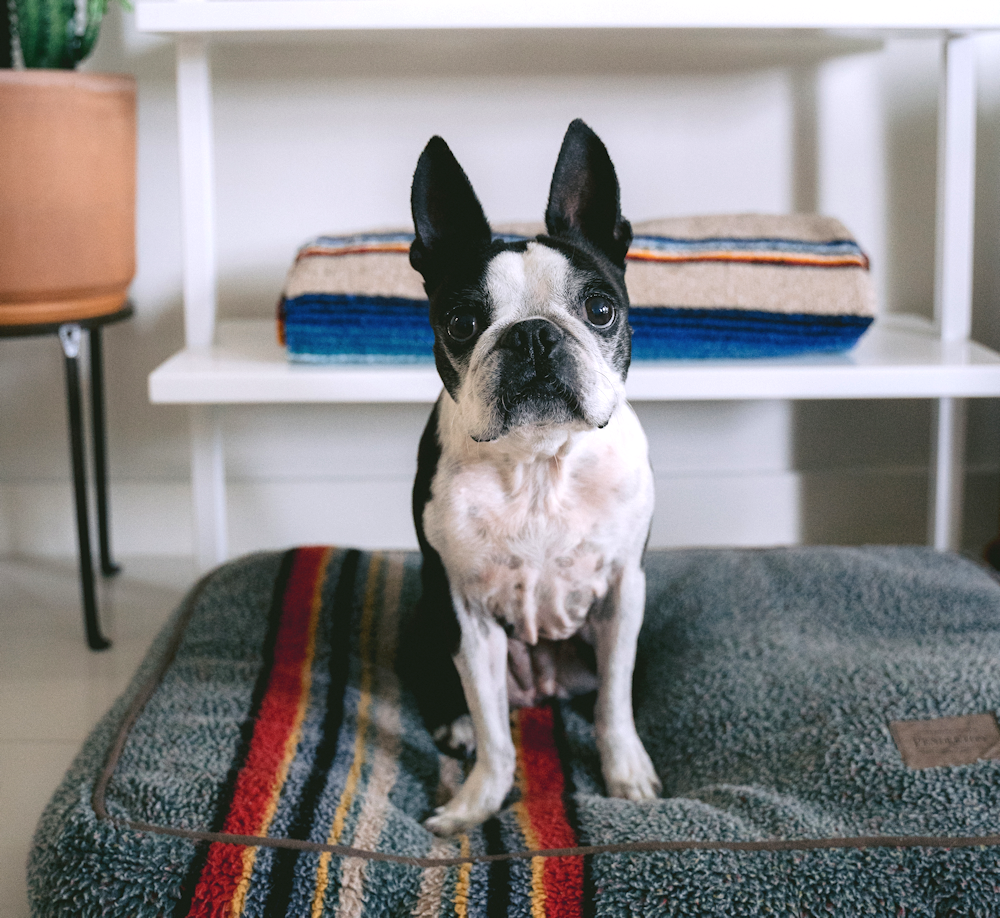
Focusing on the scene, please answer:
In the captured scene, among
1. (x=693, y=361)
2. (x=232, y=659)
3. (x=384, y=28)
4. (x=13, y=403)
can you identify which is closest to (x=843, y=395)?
(x=693, y=361)

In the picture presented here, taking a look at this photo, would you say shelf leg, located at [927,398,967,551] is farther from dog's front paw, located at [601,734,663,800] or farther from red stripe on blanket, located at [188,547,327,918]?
red stripe on blanket, located at [188,547,327,918]

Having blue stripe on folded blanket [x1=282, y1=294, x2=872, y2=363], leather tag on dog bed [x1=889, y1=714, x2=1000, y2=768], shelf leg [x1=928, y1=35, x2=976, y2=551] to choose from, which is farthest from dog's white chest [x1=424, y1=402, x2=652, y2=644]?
shelf leg [x1=928, y1=35, x2=976, y2=551]

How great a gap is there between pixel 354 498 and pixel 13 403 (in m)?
0.69

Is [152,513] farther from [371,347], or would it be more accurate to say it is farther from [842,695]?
[842,695]

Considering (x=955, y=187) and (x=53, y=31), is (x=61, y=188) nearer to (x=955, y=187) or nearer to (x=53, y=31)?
(x=53, y=31)

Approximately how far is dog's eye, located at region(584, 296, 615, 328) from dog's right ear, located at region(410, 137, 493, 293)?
0.42 ft

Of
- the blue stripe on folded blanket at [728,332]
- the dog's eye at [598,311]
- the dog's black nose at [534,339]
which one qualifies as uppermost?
the dog's eye at [598,311]

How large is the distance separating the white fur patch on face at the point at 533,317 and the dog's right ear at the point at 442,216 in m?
0.06

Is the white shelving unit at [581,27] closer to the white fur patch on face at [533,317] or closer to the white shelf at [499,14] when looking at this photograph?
the white shelf at [499,14]

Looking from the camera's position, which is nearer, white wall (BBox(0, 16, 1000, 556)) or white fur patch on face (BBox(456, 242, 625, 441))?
white fur patch on face (BBox(456, 242, 625, 441))

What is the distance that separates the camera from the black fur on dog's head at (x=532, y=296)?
3.42 feet

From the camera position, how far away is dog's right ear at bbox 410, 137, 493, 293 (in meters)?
1.12

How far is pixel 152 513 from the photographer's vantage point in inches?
85.7

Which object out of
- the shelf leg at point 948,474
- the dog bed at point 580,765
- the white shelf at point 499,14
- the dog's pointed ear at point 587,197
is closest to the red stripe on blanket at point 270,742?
the dog bed at point 580,765
